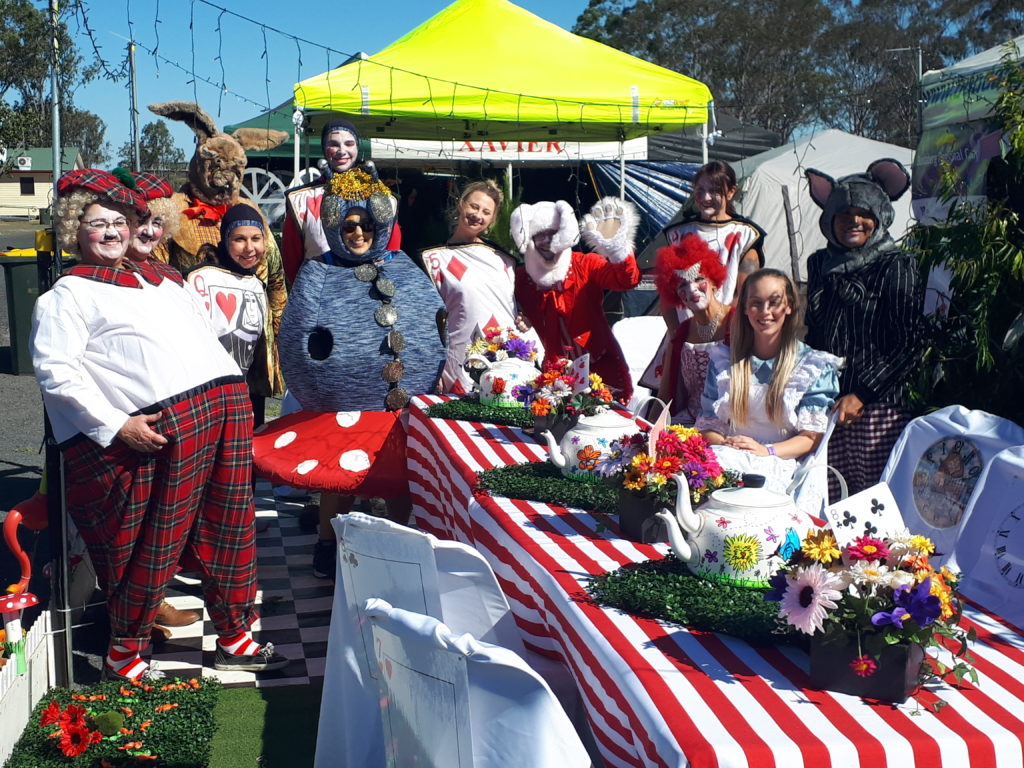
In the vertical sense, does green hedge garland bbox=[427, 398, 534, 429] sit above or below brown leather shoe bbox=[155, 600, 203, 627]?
above

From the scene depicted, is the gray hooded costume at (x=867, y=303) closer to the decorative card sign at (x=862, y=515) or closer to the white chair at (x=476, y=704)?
the decorative card sign at (x=862, y=515)

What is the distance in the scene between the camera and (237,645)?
3502 millimetres

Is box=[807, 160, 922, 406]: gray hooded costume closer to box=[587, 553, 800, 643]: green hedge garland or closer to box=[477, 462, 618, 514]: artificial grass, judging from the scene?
box=[477, 462, 618, 514]: artificial grass

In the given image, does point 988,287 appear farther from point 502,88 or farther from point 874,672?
point 502,88

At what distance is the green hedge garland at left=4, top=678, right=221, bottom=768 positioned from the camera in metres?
2.86

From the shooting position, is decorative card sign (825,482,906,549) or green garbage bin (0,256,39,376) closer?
decorative card sign (825,482,906,549)

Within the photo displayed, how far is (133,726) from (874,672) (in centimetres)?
219

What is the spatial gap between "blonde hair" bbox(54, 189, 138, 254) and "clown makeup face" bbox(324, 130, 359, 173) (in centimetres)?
203

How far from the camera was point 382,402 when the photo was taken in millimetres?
4043

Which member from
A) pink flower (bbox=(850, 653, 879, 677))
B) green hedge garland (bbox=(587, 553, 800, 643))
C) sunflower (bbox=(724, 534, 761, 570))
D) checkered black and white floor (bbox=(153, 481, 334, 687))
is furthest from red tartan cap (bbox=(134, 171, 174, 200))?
pink flower (bbox=(850, 653, 879, 677))

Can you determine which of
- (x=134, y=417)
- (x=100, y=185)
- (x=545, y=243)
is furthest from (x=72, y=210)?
(x=545, y=243)

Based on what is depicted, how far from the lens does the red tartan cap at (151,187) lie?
3.29 m

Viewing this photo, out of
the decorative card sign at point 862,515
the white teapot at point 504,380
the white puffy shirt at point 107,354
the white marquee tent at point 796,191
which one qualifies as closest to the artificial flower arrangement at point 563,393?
the white teapot at point 504,380

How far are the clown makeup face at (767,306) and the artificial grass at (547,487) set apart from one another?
787 millimetres
